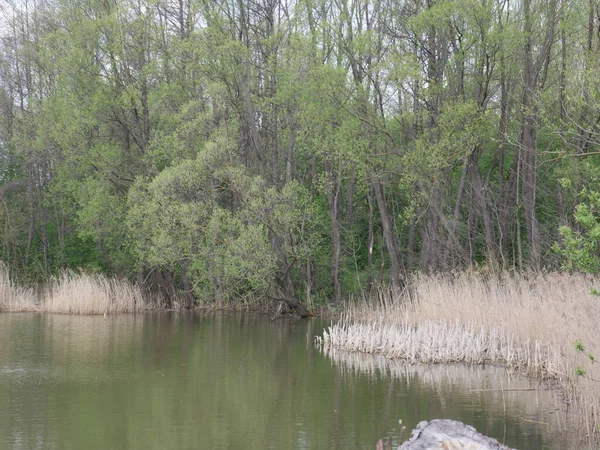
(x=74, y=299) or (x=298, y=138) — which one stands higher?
(x=298, y=138)

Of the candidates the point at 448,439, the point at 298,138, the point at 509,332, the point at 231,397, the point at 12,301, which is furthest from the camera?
the point at 12,301

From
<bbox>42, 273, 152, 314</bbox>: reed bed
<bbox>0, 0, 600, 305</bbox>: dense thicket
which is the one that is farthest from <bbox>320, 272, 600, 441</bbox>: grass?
<bbox>42, 273, 152, 314</bbox>: reed bed

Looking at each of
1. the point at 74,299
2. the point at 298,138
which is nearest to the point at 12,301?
the point at 74,299

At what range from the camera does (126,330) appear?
742 inches

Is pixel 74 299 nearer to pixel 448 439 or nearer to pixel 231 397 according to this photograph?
pixel 231 397

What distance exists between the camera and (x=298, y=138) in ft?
75.2

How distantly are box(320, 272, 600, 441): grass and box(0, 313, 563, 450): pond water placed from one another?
38 cm

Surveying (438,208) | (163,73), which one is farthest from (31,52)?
(438,208)

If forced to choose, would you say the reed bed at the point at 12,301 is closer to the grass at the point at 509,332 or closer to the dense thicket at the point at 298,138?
the dense thicket at the point at 298,138

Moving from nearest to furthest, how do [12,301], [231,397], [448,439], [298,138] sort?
[448,439], [231,397], [298,138], [12,301]

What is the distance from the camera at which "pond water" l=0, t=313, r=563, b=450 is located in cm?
835

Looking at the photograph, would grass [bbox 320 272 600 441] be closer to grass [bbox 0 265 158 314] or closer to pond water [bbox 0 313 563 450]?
pond water [bbox 0 313 563 450]

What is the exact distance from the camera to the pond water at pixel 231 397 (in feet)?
27.4

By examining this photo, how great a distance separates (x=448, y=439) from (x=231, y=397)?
5.71 metres
